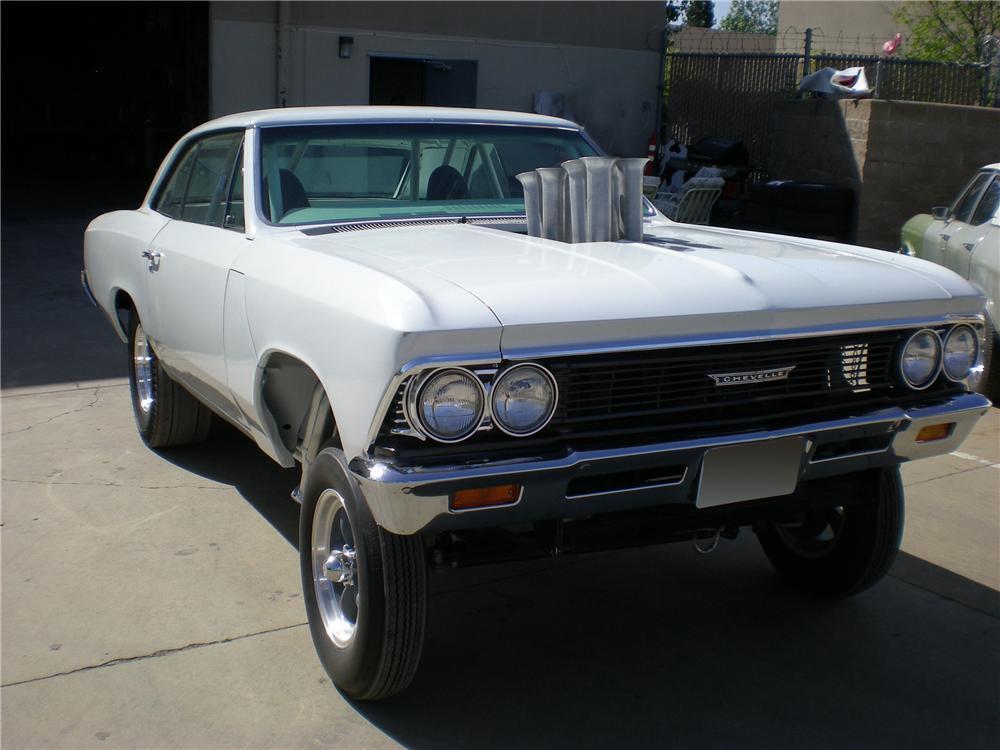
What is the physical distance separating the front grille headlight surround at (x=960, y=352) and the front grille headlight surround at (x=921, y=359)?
1.8 inches

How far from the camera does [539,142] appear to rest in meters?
4.66

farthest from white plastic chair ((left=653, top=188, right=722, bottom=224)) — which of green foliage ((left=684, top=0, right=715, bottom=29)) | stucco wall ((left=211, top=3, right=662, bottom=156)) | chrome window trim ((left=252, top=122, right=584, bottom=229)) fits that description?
green foliage ((left=684, top=0, right=715, bottom=29))

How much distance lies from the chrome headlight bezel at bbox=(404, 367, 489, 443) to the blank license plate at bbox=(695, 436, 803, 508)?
66 cm

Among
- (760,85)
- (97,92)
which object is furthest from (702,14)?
(760,85)

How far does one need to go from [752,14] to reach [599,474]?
56901mm

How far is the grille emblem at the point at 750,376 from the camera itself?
2959 millimetres

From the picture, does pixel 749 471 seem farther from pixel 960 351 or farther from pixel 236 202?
pixel 236 202

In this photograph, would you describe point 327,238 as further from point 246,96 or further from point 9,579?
point 246,96

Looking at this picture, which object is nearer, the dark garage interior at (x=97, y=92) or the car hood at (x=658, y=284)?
the car hood at (x=658, y=284)

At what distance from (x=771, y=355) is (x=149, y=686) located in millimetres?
2088

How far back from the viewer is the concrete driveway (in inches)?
121

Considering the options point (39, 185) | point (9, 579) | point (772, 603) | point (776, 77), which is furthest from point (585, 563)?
point (39, 185)

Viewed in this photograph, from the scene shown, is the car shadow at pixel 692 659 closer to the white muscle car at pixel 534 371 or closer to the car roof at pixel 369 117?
the white muscle car at pixel 534 371

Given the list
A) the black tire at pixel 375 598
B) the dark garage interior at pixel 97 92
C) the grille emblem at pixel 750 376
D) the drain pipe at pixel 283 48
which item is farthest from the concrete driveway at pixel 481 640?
the dark garage interior at pixel 97 92
